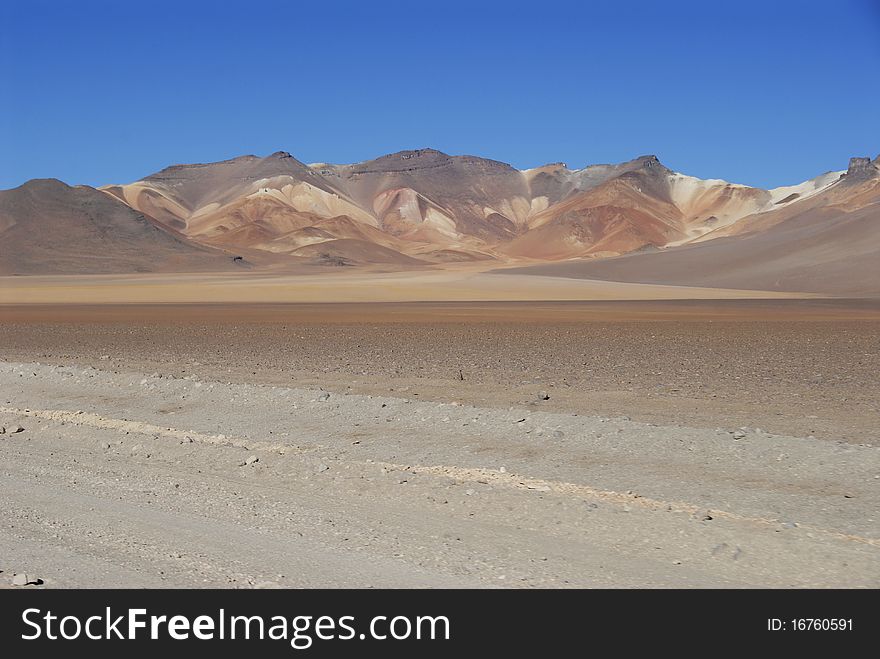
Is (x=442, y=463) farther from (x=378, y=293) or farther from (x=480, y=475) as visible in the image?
(x=378, y=293)

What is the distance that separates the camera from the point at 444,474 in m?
9.97

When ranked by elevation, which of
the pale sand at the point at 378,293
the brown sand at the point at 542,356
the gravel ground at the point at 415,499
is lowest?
the gravel ground at the point at 415,499

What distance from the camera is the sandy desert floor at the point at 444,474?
Result: 22.8 ft

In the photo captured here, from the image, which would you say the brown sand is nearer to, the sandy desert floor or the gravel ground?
the sandy desert floor

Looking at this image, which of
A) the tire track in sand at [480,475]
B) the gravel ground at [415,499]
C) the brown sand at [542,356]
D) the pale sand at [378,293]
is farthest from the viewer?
the pale sand at [378,293]

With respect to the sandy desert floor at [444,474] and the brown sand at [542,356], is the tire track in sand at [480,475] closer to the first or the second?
the sandy desert floor at [444,474]

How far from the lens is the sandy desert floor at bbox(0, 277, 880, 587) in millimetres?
6938

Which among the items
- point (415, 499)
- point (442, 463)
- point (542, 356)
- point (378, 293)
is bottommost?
point (415, 499)

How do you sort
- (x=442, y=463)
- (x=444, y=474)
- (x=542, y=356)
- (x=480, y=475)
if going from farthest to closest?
(x=542, y=356), (x=442, y=463), (x=444, y=474), (x=480, y=475)

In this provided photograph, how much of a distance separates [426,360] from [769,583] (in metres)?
16.5

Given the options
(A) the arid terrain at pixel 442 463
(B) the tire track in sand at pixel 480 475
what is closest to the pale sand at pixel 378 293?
(A) the arid terrain at pixel 442 463

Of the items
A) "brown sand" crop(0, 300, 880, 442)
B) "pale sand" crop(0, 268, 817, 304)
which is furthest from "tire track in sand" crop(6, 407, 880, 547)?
"pale sand" crop(0, 268, 817, 304)

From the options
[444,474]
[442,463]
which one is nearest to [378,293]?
[442,463]
